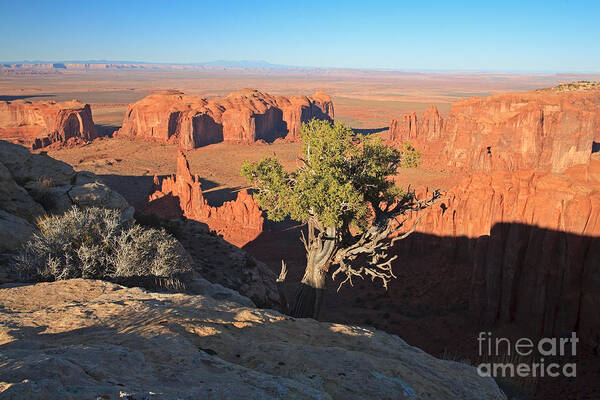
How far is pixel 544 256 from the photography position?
513 inches

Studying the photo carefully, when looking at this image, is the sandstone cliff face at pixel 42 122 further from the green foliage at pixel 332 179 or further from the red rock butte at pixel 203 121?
the green foliage at pixel 332 179

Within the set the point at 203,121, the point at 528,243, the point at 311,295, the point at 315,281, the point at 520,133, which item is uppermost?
the point at 203,121

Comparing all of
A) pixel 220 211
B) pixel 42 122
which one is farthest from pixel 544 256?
pixel 42 122

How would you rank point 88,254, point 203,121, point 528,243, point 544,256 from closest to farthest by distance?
point 88,254, point 544,256, point 528,243, point 203,121

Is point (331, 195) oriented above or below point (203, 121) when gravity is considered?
below

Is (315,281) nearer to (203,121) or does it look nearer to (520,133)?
(520,133)

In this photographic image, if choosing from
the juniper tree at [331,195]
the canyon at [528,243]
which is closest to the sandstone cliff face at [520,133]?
the canyon at [528,243]

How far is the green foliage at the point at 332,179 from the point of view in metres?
10.3

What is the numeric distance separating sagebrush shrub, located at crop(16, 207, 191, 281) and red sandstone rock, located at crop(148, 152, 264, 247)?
65.7 ft

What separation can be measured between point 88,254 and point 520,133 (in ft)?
183

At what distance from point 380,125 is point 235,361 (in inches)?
4349

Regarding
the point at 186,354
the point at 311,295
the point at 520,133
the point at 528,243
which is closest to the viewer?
the point at 186,354

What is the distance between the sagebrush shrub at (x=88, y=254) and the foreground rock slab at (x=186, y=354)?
933 mm

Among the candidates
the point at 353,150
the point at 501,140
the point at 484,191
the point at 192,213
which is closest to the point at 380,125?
the point at 501,140
